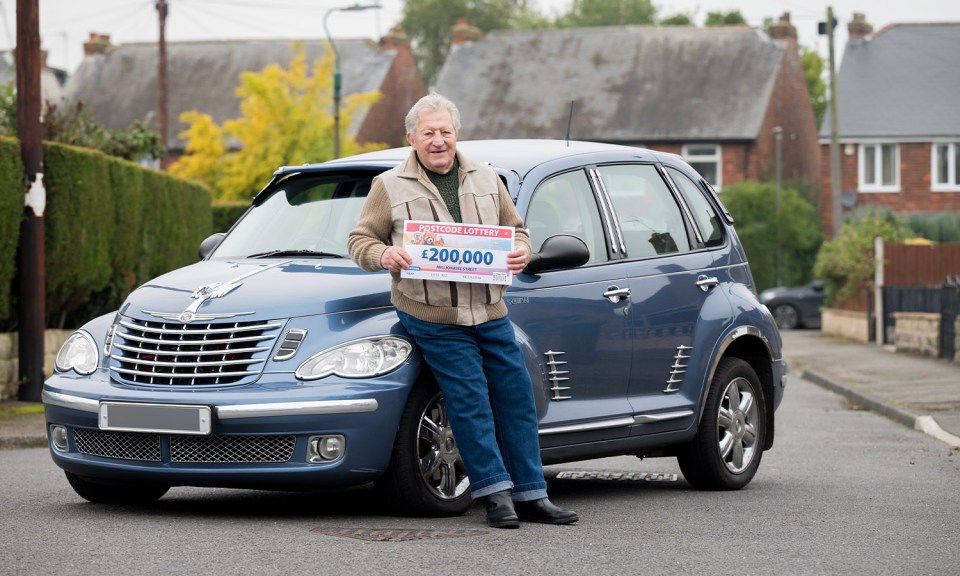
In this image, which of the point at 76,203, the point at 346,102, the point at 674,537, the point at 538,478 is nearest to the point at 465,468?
the point at 538,478

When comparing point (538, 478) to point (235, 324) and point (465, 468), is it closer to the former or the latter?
point (465, 468)

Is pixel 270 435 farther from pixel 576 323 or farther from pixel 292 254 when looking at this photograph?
pixel 576 323

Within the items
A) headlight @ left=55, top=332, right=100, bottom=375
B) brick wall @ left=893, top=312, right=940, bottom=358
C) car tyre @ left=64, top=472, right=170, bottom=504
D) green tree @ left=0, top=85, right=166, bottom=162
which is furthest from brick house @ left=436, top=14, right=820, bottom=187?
headlight @ left=55, top=332, right=100, bottom=375

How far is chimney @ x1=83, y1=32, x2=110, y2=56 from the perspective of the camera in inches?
2741

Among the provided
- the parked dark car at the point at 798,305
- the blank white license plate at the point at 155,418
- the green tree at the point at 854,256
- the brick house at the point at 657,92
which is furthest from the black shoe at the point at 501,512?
the brick house at the point at 657,92

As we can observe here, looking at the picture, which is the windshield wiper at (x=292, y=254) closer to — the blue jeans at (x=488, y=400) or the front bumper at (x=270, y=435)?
the blue jeans at (x=488, y=400)

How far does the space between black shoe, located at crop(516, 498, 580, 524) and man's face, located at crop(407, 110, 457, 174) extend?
5.18 feet

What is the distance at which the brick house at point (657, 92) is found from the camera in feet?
205

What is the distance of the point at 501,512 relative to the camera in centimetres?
732

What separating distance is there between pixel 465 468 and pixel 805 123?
6024 cm

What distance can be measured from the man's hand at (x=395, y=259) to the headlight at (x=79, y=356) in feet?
5.12

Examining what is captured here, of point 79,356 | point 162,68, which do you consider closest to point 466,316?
point 79,356

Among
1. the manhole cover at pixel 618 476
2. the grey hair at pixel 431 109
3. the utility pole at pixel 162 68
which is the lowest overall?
the manhole cover at pixel 618 476

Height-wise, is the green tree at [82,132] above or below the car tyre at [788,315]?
above
